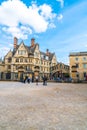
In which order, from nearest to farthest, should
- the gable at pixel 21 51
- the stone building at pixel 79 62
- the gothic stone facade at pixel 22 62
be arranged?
the stone building at pixel 79 62 < the gothic stone facade at pixel 22 62 < the gable at pixel 21 51

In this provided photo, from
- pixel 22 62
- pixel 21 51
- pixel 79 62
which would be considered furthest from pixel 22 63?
pixel 79 62

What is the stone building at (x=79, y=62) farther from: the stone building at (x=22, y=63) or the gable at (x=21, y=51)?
the gable at (x=21, y=51)

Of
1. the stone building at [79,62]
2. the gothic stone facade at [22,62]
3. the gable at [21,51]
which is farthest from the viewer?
the gable at [21,51]

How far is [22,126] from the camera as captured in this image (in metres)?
5.50

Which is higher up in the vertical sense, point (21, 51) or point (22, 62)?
point (21, 51)

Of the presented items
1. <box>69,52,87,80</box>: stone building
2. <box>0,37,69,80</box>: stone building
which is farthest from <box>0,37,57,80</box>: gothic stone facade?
<box>69,52,87,80</box>: stone building

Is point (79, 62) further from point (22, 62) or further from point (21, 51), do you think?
point (21, 51)

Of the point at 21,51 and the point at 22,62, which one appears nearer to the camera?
the point at 22,62

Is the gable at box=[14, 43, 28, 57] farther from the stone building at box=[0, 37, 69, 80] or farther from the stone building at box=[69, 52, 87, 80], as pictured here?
the stone building at box=[69, 52, 87, 80]

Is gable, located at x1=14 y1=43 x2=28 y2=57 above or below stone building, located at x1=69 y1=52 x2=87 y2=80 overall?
above

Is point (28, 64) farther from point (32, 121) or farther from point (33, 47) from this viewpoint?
point (32, 121)

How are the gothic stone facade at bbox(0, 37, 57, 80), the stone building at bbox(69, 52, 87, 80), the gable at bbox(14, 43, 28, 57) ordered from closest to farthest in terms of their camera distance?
the stone building at bbox(69, 52, 87, 80) < the gothic stone facade at bbox(0, 37, 57, 80) < the gable at bbox(14, 43, 28, 57)

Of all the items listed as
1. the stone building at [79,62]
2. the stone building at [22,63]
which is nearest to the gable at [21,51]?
the stone building at [22,63]

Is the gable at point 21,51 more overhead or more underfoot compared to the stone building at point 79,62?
more overhead
